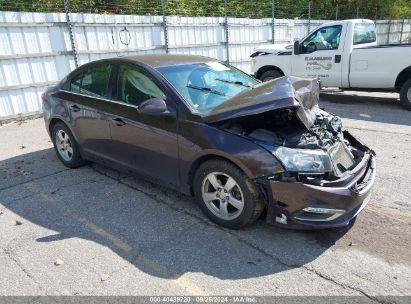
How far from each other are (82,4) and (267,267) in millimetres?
14869

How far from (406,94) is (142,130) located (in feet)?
22.4

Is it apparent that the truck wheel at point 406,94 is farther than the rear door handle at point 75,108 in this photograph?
Yes

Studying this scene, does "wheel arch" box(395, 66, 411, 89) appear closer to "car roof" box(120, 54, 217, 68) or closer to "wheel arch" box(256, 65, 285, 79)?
"wheel arch" box(256, 65, 285, 79)

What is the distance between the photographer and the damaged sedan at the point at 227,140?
325 centimetres

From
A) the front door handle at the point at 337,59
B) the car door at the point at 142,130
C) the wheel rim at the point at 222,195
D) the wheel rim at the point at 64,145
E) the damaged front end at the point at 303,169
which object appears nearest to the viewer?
the damaged front end at the point at 303,169

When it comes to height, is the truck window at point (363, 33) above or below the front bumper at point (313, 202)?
above

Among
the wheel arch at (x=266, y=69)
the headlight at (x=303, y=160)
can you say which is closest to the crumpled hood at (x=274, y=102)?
the headlight at (x=303, y=160)

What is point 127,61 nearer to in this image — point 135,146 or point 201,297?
point 135,146

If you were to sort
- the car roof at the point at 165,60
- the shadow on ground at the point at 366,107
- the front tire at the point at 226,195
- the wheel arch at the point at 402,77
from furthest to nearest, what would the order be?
the wheel arch at the point at 402,77 < the shadow on ground at the point at 366,107 < the car roof at the point at 165,60 < the front tire at the point at 226,195

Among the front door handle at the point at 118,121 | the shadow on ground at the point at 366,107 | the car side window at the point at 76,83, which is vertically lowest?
the shadow on ground at the point at 366,107

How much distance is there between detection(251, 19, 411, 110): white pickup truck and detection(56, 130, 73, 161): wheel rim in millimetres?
6300

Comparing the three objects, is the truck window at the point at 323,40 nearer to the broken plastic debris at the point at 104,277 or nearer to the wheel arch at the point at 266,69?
the wheel arch at the point at 266,69

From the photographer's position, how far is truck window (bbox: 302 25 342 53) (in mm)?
9164

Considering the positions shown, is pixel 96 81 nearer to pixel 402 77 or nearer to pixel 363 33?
pixel 402 77
